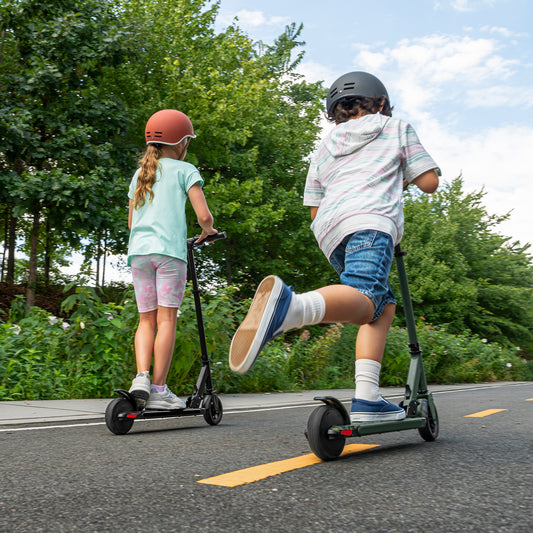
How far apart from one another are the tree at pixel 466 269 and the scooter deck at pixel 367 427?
1886 cm

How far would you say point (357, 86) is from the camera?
329cm

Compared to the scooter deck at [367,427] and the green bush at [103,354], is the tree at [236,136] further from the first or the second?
the scooter deck at [367,427]

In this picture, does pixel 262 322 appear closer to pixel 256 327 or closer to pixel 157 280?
pixel 256 327

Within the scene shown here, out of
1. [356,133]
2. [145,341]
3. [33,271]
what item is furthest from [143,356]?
[33,271]

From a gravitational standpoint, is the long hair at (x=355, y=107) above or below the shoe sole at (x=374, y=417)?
above

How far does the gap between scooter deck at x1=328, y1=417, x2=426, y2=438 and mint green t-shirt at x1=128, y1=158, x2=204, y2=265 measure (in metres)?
1.77

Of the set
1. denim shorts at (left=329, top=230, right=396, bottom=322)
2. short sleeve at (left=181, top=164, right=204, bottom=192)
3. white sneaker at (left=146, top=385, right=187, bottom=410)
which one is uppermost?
short sleeve at (left=181, top=164, right=204, bottom=192)

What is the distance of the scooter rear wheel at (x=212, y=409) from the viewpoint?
14.3ft

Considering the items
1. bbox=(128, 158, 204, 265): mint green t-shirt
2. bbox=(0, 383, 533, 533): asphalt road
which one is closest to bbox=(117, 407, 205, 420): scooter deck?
bbox=(0, 383, 533, 533): asphalt road

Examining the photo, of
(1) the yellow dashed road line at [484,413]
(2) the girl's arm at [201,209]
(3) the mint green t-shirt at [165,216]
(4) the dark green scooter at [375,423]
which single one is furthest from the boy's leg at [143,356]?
(1) the yellow dashed road line at [484,413]

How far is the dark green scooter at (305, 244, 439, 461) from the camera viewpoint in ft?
9.28

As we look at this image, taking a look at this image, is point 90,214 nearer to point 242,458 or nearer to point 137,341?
point 137,341

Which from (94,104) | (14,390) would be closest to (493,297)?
(94,104)

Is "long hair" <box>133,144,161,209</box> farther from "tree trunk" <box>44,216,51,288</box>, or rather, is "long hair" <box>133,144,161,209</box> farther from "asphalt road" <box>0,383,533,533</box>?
"tree trunk" <box>44,216,51,288</box>
